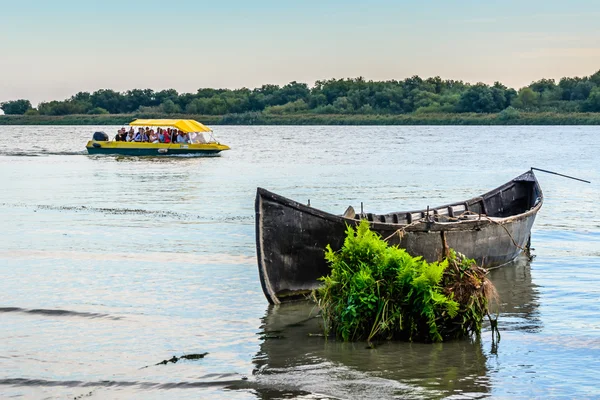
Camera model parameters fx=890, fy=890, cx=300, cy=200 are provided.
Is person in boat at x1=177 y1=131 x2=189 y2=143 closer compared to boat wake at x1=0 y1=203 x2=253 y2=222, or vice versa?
boat wake at x1=0 y1=203 x2=253 y2=222

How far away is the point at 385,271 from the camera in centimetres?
1085

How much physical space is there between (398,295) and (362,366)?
1.04 metres

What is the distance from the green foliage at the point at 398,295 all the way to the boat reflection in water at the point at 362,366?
0.63 feet

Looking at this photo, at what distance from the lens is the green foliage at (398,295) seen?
34.9 feet

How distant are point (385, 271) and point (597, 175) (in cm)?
3372

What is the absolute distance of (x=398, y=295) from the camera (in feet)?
35.2

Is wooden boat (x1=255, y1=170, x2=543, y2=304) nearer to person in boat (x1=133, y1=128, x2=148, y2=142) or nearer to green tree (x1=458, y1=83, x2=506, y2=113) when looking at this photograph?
person in boat (x1=133, y1=128, x2=148, y2=142)

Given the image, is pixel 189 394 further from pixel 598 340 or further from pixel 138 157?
pixel 138 157

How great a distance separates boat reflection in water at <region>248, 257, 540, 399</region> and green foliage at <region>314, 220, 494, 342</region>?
193 millimetres

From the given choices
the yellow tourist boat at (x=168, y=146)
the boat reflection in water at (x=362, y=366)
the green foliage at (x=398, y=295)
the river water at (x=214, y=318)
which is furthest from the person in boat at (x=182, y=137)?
the green foliage at (x=398, y=295)

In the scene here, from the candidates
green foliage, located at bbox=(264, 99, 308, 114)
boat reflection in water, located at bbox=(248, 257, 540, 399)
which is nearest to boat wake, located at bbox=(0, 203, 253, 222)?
boat reflection in water, located at bbox=(248, 257, 540, 399)

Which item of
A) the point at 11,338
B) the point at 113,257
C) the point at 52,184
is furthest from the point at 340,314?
the point at 52,184

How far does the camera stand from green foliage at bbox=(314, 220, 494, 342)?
10648 mm

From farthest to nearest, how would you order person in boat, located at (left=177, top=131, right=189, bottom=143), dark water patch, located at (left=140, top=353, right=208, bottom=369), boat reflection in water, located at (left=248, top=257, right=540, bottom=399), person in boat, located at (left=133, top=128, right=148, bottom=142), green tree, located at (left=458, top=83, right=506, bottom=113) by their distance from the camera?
green tree, located at (left=458, top=83, right=506, bottom=113) < person in boat, located at (left=133, top=128, right=148, bottom=142) < person in boat, located at (left=177, top=131, right=189, bottom=143) < dark water patch, located at (left=140, top=353, right=208, bottom=369) < boat reflection in water, located at (left=248, top=257, right=540, bottom=399)
